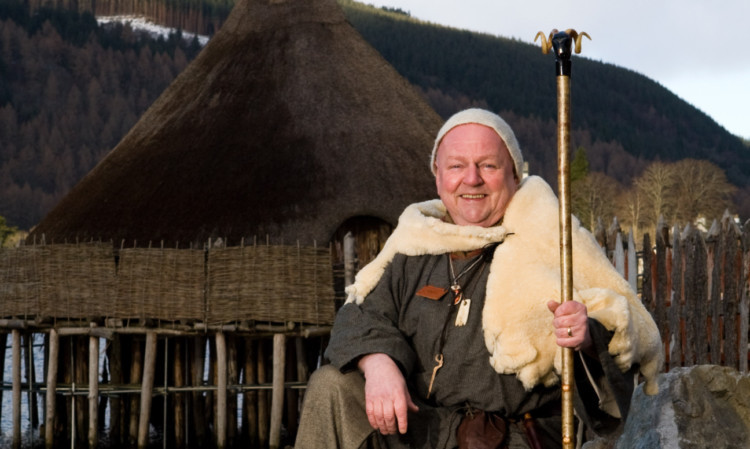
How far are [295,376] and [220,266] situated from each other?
2463mm

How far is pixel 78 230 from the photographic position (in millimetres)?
16797

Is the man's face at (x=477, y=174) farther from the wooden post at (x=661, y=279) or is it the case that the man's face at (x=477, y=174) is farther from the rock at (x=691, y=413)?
the wooden post at (x=661, y=279)

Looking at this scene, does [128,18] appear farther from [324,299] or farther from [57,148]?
[324,299]

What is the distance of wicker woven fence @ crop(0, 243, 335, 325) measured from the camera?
13391mm

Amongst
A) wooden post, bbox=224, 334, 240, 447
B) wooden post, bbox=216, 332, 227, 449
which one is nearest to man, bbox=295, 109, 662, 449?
wooden post, bbox=216, 332, 227, 449

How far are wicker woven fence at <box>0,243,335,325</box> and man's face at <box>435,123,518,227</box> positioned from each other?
9350 mm

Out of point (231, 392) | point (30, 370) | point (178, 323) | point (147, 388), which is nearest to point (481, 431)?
point (178, 323)

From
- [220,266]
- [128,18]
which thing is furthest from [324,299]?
[128,18]

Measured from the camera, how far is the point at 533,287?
12.5 feet

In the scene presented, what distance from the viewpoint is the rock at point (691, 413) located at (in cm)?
597

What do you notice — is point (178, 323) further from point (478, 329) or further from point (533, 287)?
point (533, 287)

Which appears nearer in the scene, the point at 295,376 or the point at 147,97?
the point at 295,376

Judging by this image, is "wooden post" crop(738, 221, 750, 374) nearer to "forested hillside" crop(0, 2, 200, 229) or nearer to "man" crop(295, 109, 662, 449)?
"man" crop(295, 109, 662, 449)

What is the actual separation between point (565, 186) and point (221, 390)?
35.7ft
